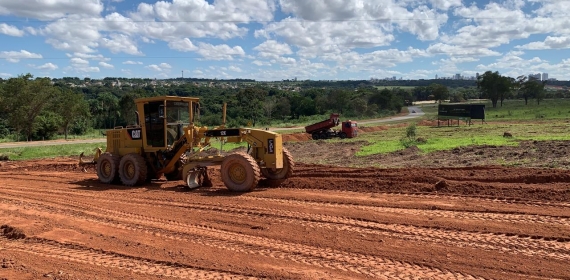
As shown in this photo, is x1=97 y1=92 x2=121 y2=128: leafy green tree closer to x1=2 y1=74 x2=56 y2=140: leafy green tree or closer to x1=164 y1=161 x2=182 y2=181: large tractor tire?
x1=2 y1=74 x2=56 y2=140: leafy green tree

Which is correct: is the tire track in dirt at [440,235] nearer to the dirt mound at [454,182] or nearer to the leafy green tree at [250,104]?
the dirt mound at [454,182]

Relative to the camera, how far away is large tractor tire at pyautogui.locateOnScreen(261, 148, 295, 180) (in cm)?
1255

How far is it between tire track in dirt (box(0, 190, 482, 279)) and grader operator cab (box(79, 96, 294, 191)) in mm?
2842

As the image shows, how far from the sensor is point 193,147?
13594mm

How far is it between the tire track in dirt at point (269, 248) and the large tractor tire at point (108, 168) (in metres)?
4.13

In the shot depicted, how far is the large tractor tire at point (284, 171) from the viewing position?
1255cm

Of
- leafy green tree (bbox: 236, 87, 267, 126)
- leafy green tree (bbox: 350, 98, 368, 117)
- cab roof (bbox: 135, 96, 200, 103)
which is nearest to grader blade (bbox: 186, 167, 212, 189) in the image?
cab roof (bbox: 135, 96, 200, 103)

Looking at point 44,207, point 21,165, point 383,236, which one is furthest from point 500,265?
point 21,165

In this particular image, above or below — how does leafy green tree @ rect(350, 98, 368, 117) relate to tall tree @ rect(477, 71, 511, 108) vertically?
below

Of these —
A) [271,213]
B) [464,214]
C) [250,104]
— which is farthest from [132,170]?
[250,104]

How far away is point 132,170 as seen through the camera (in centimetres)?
1375

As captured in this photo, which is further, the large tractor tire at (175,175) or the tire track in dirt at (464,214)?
the large tractor tire at (175,175)

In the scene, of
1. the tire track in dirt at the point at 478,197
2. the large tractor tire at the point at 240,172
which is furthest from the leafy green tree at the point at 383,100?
the large tractor tire at the point at 240,172

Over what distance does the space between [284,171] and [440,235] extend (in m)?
5.86
